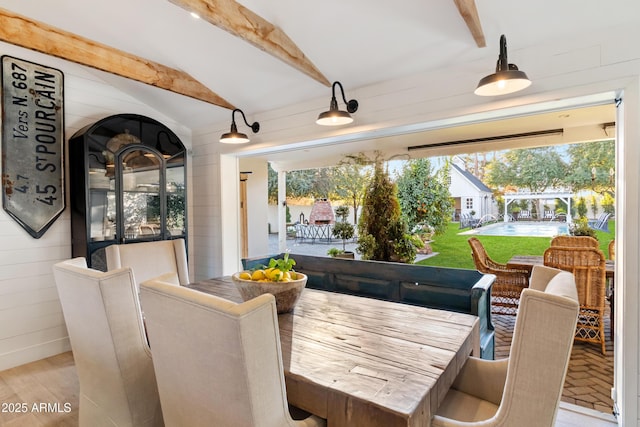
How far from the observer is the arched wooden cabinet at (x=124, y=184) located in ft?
10.5

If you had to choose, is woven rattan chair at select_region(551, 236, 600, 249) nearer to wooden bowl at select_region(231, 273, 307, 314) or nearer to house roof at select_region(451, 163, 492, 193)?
house roof at select_region(451, 163, 492, 193)

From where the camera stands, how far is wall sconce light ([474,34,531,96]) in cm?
168

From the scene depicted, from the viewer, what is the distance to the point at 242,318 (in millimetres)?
936

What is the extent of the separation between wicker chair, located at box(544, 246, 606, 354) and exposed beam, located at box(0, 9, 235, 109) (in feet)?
12.4

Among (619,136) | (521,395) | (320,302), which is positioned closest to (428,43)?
(619,136)

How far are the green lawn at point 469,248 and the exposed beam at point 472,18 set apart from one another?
338cm

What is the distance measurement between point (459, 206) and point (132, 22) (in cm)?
455

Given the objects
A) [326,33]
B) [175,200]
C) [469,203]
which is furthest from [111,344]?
[469,203]

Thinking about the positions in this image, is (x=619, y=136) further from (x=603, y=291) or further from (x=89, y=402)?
(x=89, y=402)

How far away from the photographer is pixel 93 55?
286 centimetres

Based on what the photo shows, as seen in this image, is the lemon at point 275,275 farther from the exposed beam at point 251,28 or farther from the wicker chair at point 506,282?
the wicker chair at point 506,282

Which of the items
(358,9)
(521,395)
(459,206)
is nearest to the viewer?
(521,395)

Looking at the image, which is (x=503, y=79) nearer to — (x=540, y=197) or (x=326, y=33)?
(x=326, y=33)

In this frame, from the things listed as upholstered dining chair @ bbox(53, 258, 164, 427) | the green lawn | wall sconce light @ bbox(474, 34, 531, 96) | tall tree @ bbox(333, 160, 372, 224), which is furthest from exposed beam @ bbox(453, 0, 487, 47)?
the green lawn
